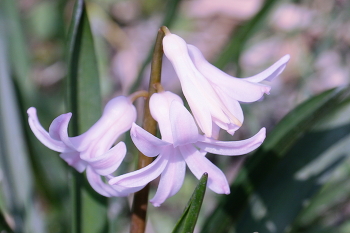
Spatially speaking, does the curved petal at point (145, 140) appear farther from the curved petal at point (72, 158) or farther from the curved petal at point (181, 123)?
the curved petal at point (72, 158)

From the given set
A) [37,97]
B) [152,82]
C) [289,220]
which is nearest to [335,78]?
[289,220]

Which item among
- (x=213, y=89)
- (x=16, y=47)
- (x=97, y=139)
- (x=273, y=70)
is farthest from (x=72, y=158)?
(x=16, y=47)

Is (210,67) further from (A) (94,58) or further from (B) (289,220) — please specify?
(B) (289,220)

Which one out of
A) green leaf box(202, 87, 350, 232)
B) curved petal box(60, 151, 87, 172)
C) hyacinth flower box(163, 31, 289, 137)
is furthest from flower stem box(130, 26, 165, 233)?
green leaf box(202, 87, 350, 232)

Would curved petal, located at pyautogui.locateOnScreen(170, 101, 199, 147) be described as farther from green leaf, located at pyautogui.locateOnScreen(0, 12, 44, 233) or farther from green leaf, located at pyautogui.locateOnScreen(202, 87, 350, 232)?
green leaf, located at pyautogui.locateOnScreen(0, 12, 44, 233)

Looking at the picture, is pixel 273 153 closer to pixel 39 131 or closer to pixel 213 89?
pixel 213 89

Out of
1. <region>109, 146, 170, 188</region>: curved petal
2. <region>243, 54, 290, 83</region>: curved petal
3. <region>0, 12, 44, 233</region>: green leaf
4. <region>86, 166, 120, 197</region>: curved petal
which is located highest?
<region>243, 54, 290, 83</region>: curved petal

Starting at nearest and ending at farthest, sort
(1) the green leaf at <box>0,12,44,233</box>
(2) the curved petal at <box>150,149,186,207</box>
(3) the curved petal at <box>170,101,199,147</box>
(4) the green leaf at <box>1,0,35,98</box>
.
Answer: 1. (3) the curved petal at <box>170,101,199,147</box>
2. (2) the curved petal at <box>150,149,186,207</box>
3. (1) the green leaf at <box>0,12,44,233</box>
4. (4) the green leaf at <box>1,0,35,98</box>
